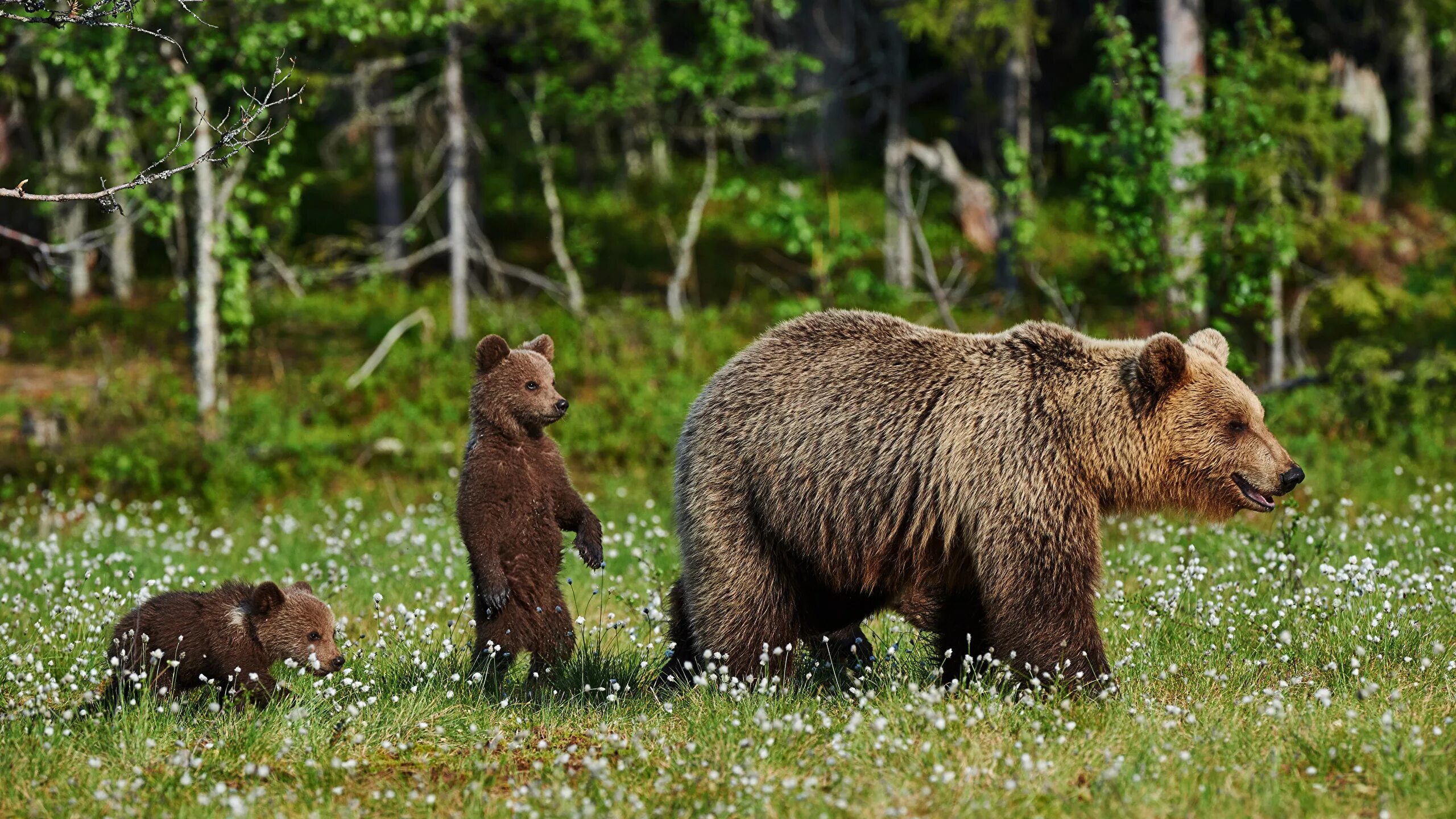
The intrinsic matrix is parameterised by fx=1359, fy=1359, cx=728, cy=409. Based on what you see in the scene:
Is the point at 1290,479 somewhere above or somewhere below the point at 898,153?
below

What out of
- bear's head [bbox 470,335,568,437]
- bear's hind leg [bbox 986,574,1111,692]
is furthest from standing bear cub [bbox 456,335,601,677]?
bear's hind leg [bbox 986,574,1111,692]

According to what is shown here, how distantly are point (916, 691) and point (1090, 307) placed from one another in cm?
1655

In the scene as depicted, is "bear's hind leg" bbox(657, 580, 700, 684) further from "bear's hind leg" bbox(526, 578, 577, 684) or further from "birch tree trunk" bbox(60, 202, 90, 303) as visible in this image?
"birch tree trunk" bbox(60, 202, 90, 303)

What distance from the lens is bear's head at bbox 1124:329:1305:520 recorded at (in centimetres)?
623

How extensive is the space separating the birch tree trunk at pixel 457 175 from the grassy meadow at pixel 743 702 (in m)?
5.39

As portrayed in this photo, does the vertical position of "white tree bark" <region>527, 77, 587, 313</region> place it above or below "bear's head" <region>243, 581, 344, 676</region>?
above

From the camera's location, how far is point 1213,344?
6.67 m

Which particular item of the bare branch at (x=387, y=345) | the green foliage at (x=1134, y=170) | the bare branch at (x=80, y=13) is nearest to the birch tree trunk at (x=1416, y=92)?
the green foliage at (x=1134, y=170)

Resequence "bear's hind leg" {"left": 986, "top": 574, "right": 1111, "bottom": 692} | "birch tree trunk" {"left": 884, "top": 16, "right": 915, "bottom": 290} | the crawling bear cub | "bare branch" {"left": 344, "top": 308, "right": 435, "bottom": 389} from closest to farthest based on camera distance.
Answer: "bear's hind leg" {"left": 986, "top": 574, "right": 1111, "bottom": 692} → the crawling bear cub → "bare branch" {"left": 344, "top": 308, "right": 435, "bottom": 389} → "birch tree trunk" {"left": 884, "top": 16, "right": 915, "bottom": 290}

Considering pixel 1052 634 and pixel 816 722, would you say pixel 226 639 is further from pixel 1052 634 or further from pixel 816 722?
pixel 1052 634

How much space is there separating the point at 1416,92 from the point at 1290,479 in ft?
72.6

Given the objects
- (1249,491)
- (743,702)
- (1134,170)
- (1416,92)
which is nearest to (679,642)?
(743,702)

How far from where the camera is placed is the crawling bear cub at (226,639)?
20.3 ft

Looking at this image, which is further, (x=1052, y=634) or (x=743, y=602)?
(x=743, y=602)
